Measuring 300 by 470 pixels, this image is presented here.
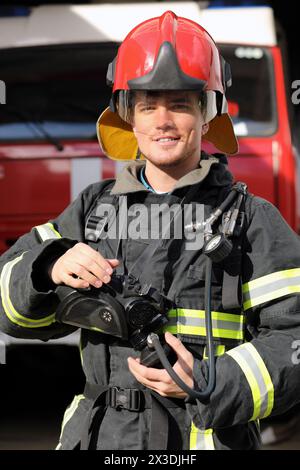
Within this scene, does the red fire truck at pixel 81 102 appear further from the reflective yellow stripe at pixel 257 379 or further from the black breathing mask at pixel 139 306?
the reflective yellow stripe at pixel 257 379

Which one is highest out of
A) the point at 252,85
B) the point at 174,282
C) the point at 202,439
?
the point at 252,85

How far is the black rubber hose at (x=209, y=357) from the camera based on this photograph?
2016 millimetres

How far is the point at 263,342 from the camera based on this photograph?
2.16 metres

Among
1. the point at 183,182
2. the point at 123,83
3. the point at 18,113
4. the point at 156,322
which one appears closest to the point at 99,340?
the point at 156,322

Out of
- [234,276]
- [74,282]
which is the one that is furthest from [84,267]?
[234,276]

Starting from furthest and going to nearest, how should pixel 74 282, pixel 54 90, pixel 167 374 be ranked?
pixel 54 90 → pixel 74 282 → pixel 167 374

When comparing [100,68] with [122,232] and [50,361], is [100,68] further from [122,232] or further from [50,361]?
[122,232]

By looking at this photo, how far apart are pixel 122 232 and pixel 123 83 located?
1.37ft

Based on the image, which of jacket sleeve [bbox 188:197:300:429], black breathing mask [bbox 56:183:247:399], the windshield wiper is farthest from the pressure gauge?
the windshield wiper

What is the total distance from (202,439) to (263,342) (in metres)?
0.28

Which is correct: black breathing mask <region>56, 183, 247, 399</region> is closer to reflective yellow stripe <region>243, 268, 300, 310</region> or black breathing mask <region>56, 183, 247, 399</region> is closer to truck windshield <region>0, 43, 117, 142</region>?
reflective yellow stripe <region>243, 268, 300, 310</region>

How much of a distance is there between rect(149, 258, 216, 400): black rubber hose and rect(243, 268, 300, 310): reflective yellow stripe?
4.7 inches

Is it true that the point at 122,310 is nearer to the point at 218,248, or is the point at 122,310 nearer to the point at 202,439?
the point at 218,248

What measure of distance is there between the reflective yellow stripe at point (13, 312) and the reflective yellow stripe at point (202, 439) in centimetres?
46
